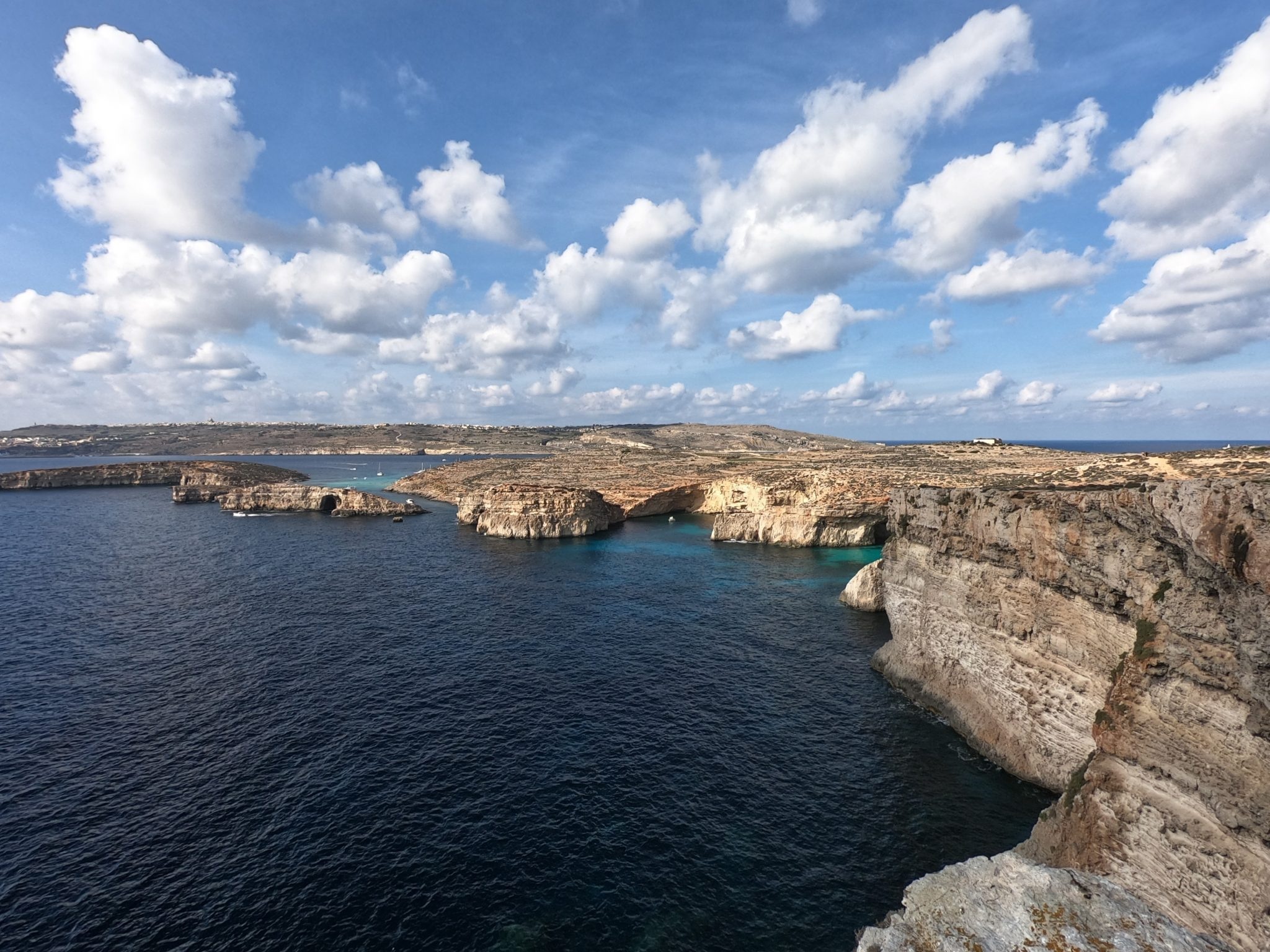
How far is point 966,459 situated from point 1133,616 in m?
102

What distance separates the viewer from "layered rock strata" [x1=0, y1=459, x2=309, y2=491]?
164 metres

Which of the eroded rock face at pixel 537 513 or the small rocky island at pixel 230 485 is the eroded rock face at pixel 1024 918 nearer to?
the eroded rock face at pixel 537 513

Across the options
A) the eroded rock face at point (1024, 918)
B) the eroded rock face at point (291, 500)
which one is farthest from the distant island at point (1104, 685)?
the eroded rock face at point (291, 500)

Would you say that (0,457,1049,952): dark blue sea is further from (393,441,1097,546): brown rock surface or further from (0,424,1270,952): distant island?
(393,441,1097,546): brown rock surface

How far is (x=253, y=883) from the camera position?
78.9ft

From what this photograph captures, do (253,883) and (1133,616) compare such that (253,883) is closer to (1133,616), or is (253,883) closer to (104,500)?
(1133,616)

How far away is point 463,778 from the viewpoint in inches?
1245

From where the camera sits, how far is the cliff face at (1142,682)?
1794cm

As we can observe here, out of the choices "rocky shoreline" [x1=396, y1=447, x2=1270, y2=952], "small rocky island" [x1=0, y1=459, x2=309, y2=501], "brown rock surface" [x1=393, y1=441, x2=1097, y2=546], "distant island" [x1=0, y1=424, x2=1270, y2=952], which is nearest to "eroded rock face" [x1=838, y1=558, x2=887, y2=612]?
"brown rock surface" [x1=393, y1=441, x2=1097, y2=546]

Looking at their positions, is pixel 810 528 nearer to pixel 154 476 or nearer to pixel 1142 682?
pixel 1142 682

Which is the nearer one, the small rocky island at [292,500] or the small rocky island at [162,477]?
the small rocky island at [292,500]

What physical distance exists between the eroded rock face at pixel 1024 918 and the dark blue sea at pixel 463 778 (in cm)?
600

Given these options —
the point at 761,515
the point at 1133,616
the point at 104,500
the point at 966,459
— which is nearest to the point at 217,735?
the point at 1133,616

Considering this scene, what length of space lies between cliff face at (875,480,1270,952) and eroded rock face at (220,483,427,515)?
123 m
